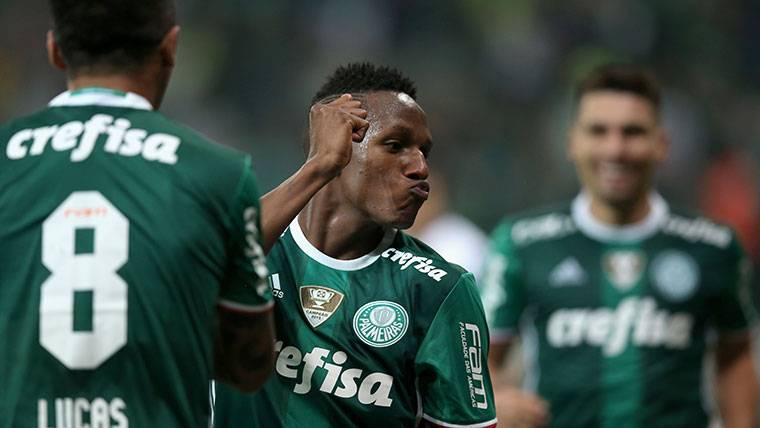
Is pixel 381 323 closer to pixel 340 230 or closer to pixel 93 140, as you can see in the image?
pixel 340 230

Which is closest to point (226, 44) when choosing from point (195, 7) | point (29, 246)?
point (195, 7)

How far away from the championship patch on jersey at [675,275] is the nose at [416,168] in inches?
122

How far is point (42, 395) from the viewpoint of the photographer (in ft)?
9.32

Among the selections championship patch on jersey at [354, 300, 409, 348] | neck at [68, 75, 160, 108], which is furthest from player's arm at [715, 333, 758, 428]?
neck at [68, 75, 160, 108]

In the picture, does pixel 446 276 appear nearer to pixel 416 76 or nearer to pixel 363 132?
pixel 363 132

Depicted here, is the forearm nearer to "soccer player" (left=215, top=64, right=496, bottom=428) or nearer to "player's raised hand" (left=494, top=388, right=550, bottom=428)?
"soccer player" (left=215, top=64, right=496, bottom=428)

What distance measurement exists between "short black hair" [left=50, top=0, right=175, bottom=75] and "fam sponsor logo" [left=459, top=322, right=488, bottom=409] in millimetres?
1191

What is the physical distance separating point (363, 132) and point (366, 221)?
14.4 inches

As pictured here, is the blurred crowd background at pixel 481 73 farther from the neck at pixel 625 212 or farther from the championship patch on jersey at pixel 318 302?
the championship patch on jersey at pixel 318 302

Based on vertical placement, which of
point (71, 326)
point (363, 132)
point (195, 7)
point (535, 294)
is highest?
point (195, 7)

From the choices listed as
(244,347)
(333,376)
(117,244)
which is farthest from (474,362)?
(117,244)

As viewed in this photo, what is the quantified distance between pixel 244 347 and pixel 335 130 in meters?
0.70

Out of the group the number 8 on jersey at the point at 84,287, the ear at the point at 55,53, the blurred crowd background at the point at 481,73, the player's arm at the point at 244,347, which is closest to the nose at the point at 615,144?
the player's arm at the point at 244,347

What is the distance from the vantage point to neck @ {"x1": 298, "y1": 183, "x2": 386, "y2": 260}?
383 cm
